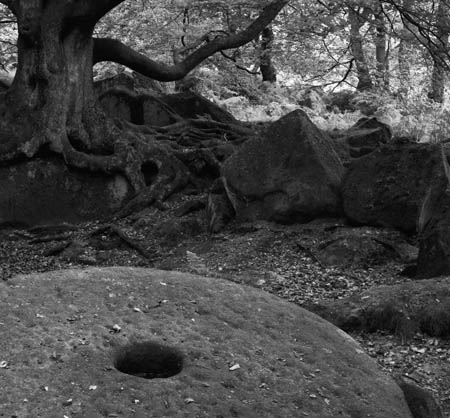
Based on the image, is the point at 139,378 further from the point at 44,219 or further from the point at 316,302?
the point at 44,219

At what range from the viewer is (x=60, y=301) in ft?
13.0

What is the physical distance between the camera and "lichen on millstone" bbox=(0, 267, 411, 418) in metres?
3.13

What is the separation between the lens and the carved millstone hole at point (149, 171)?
11.3 meters

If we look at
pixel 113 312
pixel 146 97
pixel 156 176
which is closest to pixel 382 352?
pixel 113 312

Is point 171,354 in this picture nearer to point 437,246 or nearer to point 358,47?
point 437,246

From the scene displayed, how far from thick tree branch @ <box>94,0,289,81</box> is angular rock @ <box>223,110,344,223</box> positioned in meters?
3.61

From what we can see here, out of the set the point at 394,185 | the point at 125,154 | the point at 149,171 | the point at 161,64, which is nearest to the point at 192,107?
the point at 161,64

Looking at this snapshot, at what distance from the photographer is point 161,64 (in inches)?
496

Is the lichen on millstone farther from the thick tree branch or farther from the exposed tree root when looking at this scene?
the thick tree branch

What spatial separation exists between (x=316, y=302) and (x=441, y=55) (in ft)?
25.5

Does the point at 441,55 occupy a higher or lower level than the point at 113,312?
higher

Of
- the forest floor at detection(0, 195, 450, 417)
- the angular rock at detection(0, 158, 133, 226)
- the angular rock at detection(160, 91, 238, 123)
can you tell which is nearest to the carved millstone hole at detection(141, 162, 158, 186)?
the angular rock at detection(0, 158, 133, 226)

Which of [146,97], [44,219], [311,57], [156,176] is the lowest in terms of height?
[44,219]

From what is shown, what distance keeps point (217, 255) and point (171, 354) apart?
4.87m
